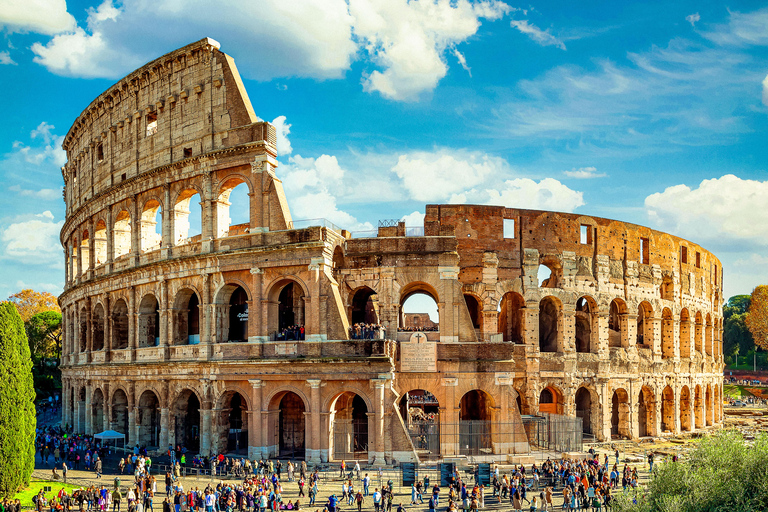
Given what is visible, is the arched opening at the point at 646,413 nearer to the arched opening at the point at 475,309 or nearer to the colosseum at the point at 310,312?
the colosseum at the point at 310,312

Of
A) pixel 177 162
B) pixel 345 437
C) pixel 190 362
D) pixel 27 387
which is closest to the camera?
pixel 27 387

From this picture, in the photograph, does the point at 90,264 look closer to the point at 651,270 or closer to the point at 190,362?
the point at 190,362

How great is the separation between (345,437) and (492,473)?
6625 mm

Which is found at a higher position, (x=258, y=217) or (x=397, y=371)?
(x=258, y=217)

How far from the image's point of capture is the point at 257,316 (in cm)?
3008

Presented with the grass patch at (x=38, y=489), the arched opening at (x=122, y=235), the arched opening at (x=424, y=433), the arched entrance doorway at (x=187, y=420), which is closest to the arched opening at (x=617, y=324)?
the arched opening at (x=424, y=433)

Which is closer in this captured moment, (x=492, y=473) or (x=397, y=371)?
(x=492, y=473)

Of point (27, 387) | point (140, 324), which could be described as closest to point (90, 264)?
point (140, 324)

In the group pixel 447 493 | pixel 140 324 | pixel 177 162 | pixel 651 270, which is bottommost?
pixel 447 493

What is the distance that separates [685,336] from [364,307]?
2377 cm

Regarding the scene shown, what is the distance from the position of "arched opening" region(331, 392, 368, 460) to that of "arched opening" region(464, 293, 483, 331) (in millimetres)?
7714

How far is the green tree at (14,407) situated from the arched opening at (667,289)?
120ft

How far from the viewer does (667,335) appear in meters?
42.9

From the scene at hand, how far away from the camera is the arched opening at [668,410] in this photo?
42156 millimetres
